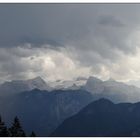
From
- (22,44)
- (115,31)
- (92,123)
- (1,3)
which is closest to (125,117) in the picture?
(92,123)

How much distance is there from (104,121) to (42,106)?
1973 millimetres

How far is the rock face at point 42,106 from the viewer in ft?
51.9

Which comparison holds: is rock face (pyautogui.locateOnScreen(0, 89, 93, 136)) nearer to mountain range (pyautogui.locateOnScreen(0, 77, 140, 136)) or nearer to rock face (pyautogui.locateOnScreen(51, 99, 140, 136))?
mountain range (pyautogui.locateOnScreen(0, 77, 140, 136))

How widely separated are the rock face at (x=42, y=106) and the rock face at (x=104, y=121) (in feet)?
0.97

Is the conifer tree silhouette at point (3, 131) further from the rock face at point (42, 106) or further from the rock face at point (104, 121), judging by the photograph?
the rock face at point (104, 121)

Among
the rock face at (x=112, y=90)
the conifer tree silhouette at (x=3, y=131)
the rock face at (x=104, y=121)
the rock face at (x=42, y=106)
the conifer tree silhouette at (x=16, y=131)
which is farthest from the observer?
the rock face at (x=42, y=106)

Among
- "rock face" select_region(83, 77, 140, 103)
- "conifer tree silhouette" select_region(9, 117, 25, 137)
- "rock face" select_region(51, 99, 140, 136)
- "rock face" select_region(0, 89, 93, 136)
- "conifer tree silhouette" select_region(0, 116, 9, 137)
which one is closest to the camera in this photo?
"conifer tree silhouette" select_region(0, 116, 9, 137)

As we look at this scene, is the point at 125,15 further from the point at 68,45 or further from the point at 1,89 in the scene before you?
the point at 1,89

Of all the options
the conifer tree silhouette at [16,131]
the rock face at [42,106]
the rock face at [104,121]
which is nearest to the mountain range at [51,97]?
the rock face at [42,106]

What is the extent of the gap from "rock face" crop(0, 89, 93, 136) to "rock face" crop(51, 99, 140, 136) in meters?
0.30

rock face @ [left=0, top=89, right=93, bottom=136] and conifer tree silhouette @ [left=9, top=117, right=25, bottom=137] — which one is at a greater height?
rock face @ [left=0, top=89, right=93, bottom=136]

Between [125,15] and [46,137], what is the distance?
4.16 m

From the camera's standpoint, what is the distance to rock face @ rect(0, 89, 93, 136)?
1582cm

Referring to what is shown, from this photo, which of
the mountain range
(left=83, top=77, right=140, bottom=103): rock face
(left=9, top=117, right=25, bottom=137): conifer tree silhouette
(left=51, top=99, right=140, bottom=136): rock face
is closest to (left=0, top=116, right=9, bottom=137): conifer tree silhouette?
(left=9, top=117, right=25, bottom=137): conifer tree silhouette
